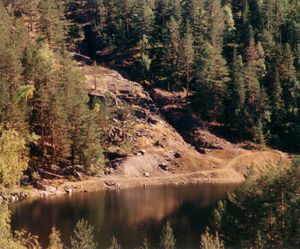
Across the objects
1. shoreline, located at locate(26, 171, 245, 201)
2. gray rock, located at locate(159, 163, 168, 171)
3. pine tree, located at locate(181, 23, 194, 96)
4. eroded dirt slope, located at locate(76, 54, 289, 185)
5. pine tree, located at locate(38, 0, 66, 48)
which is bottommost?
shoreline, located at locate(26, 171, 245, 201)

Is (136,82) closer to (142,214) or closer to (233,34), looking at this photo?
(233,34)

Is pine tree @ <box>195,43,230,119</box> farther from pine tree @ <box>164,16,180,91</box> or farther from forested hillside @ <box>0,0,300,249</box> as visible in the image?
pine tree @ <box>164,16,180,91</box>

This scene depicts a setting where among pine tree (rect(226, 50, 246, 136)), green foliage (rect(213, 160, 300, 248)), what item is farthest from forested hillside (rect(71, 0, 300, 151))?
green foliage (rect(213, 160, 300, 248))

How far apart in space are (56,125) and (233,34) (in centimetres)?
8114

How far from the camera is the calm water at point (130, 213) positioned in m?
76.8

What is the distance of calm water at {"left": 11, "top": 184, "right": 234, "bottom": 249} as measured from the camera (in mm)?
Result: 76750

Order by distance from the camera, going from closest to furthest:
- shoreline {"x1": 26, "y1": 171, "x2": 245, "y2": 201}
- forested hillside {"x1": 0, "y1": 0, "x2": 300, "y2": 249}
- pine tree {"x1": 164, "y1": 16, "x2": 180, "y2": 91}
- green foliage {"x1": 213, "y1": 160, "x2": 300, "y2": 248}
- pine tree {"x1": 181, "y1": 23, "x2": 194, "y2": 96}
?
1. green foliage {"x1": 213, "y1": 160, "x2": 300, "y2": 248}
2. shoreline {"x1": 26, "y1": 171, "x2": 245, "y2": 201}
3. forested hillside {"x1": 0, "y1": 0, "x2": 300, "y2": 249}
4. pine tree {"x1": 181, "y1": 23, "x2": 194, "y2": 96}
5. pine tree {"x1": 164, "y1": 16, "x2": 180, "y2": 91}

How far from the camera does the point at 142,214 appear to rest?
93.0m

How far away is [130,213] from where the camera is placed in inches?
3664

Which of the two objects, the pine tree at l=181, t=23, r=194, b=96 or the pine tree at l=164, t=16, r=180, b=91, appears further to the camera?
the pine tree at l=164, t=16, r=180, b=91

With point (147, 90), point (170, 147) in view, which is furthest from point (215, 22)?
point (170, 147)

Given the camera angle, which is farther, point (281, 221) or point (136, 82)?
point (136, 82)

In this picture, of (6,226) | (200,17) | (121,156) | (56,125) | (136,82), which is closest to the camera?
(6,226)

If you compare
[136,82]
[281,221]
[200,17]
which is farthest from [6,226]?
[200,17]
